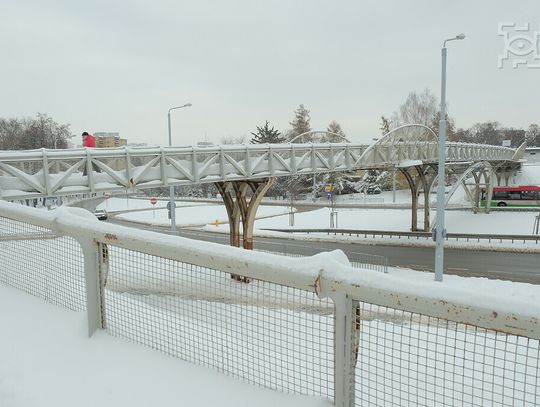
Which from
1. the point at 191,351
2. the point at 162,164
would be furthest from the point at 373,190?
the point at 191,351

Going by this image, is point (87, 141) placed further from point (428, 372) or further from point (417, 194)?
point (417, 194)

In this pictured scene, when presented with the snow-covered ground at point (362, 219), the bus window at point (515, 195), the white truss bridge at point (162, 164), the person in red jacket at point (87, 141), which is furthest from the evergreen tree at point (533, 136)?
the person in red jacket at point (87, 141)

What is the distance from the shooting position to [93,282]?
3.94 m

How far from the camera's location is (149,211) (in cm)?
5403

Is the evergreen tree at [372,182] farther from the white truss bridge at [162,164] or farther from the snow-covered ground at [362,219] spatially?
the white truss bridge at [162,164]

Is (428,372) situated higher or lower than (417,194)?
higher

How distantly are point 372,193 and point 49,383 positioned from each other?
219 feet

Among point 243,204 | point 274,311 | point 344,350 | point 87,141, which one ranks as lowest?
point 243,204

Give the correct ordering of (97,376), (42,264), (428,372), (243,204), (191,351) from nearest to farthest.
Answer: (97,376) → (191,351) → (428,372) → (42,264) → (243,204)

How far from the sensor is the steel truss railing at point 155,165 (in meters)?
13.1

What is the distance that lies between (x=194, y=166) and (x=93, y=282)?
14279 mm

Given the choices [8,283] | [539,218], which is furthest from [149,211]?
[8,283]

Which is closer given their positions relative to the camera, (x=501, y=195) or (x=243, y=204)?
(x=243, y=204)

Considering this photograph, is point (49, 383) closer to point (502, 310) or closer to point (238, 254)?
point (238, 254)
